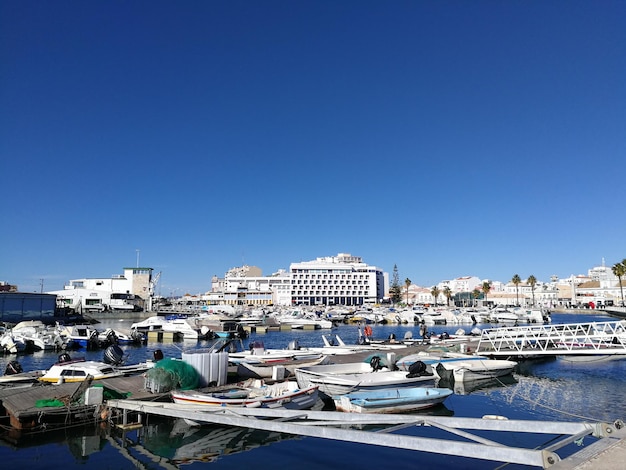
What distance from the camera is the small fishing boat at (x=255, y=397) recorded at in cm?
1609

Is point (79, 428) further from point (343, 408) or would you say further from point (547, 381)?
point (547, 381)

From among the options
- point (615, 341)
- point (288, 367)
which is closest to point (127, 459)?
point (288, 367)

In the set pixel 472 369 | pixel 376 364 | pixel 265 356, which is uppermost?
pixel 376 364

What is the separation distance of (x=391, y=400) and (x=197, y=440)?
8198 mm

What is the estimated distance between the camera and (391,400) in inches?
748

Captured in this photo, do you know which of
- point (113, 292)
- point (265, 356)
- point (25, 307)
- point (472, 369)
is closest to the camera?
point (472, 369)

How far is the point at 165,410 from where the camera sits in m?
14.6

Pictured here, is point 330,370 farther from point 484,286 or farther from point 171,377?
point 484,286

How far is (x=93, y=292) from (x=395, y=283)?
118 meters

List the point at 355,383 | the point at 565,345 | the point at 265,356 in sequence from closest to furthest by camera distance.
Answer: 1. the point at 355,383
2. the point at 265,356
3. the point at 565,345

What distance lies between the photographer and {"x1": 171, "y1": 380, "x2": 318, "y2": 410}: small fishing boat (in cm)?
1609

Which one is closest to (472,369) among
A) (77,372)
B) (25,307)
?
(77,372)

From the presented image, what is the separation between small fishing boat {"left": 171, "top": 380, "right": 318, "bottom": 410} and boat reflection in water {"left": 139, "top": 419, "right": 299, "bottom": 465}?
3.56 ft

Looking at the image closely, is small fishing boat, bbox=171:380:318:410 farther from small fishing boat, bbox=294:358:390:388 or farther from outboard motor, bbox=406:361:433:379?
outboard motor, bbox=406:361:433:379
